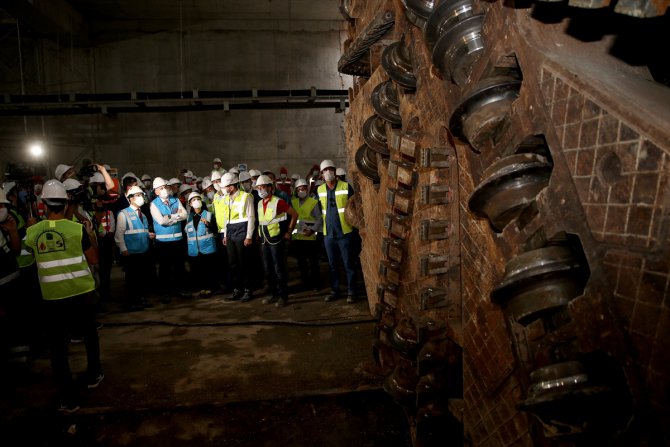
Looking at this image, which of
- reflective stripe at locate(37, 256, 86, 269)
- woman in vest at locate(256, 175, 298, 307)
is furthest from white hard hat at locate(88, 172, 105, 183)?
reflective stripe at locate(37, 256, 86, 269)

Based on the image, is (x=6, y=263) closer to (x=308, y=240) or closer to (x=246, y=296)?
(x=246, y=296)

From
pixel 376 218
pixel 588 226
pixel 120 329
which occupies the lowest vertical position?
pixel 120 329

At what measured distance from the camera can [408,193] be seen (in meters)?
2.14

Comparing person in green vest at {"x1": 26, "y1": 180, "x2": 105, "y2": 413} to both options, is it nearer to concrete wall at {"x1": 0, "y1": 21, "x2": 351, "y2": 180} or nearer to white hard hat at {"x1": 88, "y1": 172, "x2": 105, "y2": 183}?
white hard hat at {"x1": 88, "y1": 172, "x2": 105, "y2": 183}

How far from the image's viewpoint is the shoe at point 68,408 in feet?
10.9

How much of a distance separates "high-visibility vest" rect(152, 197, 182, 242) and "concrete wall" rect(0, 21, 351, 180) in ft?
26.1

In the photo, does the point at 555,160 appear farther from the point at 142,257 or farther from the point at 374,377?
the point at 142,257

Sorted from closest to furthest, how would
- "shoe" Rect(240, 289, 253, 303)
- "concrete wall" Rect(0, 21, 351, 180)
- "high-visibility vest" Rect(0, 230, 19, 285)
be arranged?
"high-visibility vest" Rect(0, 230, 19, 285), "shoe" Rect(240, 289, 253, 303), "concrete wall" Rect(0, 21, 351, 180)

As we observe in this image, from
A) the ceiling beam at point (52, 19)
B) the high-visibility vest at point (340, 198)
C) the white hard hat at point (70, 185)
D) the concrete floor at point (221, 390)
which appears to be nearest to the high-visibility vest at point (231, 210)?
the high-visibility vest at point (340, 198)

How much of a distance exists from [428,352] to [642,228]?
1421 mm

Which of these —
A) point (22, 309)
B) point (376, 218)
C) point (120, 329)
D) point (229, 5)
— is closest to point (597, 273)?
point (376, 218)

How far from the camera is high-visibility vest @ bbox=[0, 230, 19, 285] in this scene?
13.8ft

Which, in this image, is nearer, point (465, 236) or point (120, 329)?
point (465, 236)

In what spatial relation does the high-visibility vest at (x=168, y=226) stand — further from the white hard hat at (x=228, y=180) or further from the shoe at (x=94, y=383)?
the shoe at (x=94, y=383)
